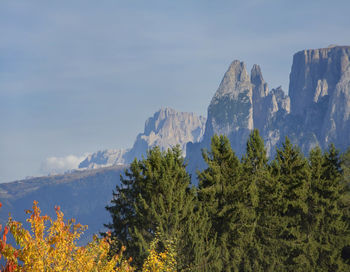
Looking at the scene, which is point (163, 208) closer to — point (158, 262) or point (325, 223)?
point (158, 262)

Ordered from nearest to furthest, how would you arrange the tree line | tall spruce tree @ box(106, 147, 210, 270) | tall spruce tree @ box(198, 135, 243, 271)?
tall spruce tree @ box(106, 147, 210, 270)
the tree line
tall spruce tree @ box(198, 135, 243, 271)

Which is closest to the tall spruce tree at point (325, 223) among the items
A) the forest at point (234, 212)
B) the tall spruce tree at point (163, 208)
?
the forest at point (234, 212)

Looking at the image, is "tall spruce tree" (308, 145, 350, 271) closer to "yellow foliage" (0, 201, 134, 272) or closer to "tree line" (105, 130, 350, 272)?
"tree line" (105, 130, 350, 272)

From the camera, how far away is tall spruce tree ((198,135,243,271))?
137ft

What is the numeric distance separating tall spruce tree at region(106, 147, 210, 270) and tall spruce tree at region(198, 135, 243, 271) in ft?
5.05

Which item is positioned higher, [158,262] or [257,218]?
[257,218]

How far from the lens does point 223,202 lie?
43.3 metres

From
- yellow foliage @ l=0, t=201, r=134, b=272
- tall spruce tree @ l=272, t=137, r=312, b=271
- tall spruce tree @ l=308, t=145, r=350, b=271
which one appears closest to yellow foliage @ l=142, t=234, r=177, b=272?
yellow foliage @ l=0, t=201, r=134, b=272

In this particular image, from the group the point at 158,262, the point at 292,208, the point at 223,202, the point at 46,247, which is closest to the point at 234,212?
the point at 223,202

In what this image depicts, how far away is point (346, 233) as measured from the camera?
52.4 m

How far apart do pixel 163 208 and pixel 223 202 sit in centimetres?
693

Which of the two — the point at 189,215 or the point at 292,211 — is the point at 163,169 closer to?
the point at 189,215

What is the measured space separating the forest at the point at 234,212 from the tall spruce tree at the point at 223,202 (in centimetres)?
9

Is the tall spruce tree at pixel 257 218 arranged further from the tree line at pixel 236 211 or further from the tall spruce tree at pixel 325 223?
the tall spruce tree at pixel 325 223
